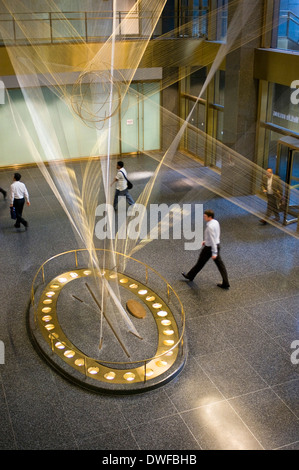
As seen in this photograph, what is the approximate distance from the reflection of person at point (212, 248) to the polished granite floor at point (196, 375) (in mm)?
254

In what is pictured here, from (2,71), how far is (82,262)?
504 cm

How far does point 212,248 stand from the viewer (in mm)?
7746

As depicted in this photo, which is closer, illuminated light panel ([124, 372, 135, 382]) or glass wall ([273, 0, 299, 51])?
illuminated light panel ([124, 372, 135, 382])

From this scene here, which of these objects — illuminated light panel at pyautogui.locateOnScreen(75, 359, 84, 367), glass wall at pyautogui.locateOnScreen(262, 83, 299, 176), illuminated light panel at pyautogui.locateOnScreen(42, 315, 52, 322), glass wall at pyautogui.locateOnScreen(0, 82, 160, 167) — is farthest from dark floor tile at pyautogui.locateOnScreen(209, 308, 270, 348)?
glass wall at pyautogui.locateOnScreen(0, 82, 160, 167)

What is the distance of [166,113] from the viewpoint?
598 inches

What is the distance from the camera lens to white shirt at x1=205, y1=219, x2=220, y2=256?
768cm

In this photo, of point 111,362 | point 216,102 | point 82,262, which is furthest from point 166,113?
point 111,362

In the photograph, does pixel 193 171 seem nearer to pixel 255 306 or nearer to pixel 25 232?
pixel 25 232

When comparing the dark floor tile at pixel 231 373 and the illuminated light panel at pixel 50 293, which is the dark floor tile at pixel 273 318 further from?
the illuminated light panel at pixel 50 293

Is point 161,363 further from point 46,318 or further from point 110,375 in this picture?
point 46,318

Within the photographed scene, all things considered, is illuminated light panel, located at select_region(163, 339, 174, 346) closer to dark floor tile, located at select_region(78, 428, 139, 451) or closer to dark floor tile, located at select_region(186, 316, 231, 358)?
dark floor tile, located at select_region(186, 316, 231, 358)

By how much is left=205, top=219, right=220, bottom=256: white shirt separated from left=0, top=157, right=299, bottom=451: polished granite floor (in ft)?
2.27

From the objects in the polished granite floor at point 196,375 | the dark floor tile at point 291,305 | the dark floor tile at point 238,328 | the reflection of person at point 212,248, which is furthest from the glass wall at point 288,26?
the dark floor tile at point 238,328

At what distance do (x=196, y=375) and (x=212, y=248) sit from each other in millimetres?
2162
